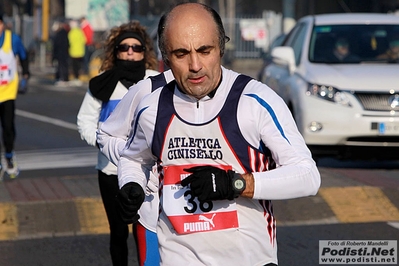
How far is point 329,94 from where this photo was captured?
10.9 metres

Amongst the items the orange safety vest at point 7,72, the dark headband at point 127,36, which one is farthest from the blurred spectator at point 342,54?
the dark headband at point 127,36

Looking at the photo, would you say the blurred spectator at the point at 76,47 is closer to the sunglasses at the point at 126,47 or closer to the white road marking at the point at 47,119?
the white road marking at the point at 47,119

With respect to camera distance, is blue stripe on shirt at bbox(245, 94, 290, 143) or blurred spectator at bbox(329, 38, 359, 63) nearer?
A: blue stripe on shirt at bbox(245, 94, 290, 143)

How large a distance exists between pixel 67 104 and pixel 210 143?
65.8 ft

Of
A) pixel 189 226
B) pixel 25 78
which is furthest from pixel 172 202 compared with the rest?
pixel 25 78

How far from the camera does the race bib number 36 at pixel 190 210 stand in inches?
146

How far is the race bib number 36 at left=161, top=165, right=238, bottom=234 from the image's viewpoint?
3701mm

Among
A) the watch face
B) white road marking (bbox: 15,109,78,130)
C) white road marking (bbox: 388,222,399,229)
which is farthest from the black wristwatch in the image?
white road marking (bbox: 15,109,78,130)

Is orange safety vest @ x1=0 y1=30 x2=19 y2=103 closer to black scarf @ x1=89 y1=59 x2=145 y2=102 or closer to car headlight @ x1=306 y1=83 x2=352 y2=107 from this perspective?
car headlight @ x1=306 y1=83 x2=352 y2=107

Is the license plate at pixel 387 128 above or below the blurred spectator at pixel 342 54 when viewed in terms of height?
below

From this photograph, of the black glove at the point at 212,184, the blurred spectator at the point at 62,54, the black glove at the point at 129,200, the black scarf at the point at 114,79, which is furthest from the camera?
the blurred spectator at the point at 62,54

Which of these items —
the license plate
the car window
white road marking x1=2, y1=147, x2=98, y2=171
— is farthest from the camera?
white road marking x1=2, y1=147, x2=98, y2=171

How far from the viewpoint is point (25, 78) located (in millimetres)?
11984

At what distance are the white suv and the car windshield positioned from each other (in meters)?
0.01
